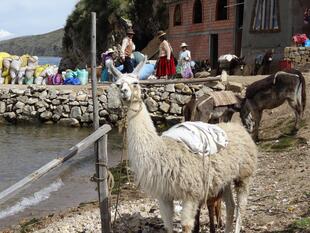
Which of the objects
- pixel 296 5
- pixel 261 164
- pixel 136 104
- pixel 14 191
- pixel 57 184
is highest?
pixel 296 5

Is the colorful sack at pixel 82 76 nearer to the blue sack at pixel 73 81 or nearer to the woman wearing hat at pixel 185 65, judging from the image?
the blue sack at pixel 73 81

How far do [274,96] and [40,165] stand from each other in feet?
21.6

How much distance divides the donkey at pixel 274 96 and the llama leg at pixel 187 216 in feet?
26.5

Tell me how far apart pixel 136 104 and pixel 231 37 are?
28002 mm

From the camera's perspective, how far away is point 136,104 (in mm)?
6465

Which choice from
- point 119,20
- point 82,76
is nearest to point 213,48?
point 82,76

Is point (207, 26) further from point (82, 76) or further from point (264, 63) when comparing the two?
point (82, 76)

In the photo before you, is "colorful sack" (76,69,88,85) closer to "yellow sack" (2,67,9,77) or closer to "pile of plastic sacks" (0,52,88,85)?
"pile of plastic sacks" (0,52,88,85)

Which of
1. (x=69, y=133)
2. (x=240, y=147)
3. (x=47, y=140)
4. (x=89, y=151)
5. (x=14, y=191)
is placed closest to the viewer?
(x=14, y=191)

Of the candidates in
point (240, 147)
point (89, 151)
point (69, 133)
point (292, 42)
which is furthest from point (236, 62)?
point (240, 147)

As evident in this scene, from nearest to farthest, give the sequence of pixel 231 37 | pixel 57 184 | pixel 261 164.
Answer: pixel 261 164 → pixel 57 184 → pixel 231 37

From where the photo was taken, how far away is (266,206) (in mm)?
8484

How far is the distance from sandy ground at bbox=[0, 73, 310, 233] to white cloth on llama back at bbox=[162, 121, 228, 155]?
53.3 inches

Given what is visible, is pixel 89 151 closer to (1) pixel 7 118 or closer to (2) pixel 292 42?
(1) pixel 7 118
